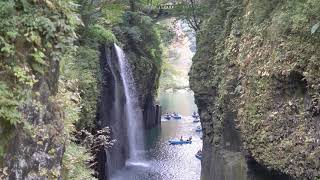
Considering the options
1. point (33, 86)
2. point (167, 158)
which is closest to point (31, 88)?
point (33, 86)

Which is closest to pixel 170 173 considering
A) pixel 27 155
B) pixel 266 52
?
pixel 266 52

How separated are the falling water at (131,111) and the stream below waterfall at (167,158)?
62cm

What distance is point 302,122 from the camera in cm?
811

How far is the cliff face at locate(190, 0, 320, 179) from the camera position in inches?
316

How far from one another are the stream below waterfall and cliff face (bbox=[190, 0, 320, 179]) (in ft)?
22.4

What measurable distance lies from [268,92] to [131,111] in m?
15.5

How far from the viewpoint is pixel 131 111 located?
24.2 meters

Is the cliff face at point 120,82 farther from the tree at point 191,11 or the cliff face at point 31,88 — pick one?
the cliff face at point 31,88

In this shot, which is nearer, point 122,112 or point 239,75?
point 239,75

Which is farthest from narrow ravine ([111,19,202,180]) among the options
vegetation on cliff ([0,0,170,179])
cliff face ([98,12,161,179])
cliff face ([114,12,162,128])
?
vegetation on cliff ([0,0,170,179])

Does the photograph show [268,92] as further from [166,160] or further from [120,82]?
[166,160]

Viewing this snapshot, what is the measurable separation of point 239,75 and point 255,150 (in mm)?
2297

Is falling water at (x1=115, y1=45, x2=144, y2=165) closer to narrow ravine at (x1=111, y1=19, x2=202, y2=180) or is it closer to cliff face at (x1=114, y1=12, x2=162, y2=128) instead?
narrow ravine at (x1=111, y1=19, x2=202, y2=180)

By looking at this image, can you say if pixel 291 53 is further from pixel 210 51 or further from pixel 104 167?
pixel 104 167
